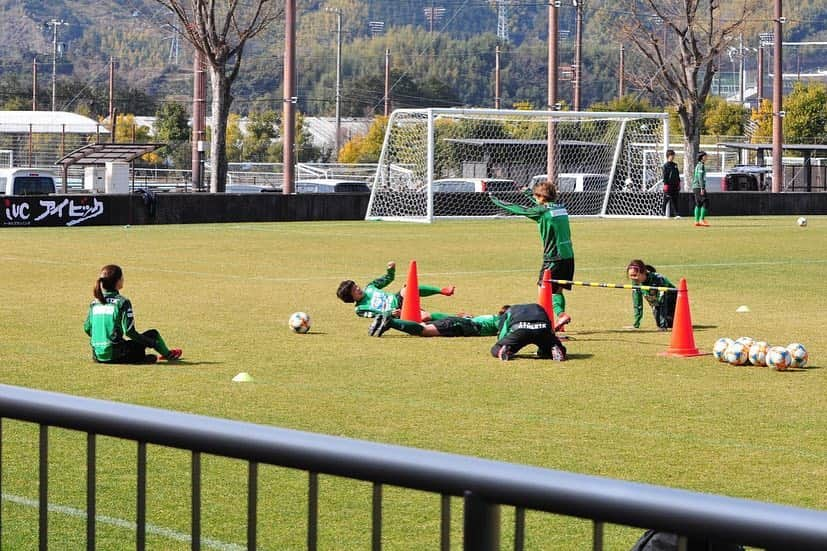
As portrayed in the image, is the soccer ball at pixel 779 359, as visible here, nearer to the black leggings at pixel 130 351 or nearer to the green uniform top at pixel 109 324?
the black leggings at pixel 130 351

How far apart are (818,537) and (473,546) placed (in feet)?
2.83

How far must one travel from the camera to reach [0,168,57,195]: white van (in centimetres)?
4768

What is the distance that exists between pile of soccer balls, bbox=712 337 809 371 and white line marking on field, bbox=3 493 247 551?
7287mm

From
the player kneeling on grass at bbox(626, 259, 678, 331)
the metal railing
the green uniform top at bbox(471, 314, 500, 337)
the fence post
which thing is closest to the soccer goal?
the player kneeling on grass at bbox(626, 259, 678, 331)

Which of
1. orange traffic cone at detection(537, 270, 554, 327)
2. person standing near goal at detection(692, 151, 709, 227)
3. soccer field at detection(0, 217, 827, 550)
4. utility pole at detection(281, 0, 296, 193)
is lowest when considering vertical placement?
soccer field at detection(0, 217, 827, 550)

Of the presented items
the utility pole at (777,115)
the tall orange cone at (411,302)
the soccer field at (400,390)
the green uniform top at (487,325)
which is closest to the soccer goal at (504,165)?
the utility pole at (777,115)

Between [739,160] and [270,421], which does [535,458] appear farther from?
[739,160]

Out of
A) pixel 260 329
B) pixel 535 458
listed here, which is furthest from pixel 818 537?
pixel 260 329

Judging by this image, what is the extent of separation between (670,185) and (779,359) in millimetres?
31967

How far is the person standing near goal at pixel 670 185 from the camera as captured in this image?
4356cm

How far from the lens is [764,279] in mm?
23391

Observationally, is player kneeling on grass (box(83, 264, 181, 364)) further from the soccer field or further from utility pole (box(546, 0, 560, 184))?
utility pole (box(546, 0, 560, 184))

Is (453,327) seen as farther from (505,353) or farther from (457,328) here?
(505,353)

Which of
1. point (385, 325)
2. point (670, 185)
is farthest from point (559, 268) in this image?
point (670, 185)
